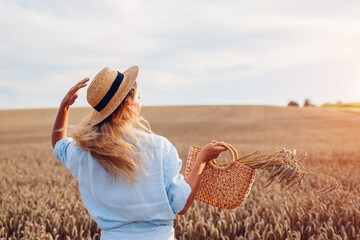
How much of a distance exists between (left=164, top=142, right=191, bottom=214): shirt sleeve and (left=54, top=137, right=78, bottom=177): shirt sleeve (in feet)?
2.09

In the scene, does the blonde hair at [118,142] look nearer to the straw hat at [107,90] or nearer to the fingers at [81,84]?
the straw hat at [107,90]

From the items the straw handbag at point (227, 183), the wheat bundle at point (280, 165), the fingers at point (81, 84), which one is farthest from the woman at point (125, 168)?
the wheat bundle at point (280, 165)

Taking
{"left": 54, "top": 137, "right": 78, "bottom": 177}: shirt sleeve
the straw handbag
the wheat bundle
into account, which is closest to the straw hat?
{"left": 54, "top": 137, "right": 78, "bottom": 177}: shirt sleeve

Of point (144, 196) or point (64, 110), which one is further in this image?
point (64, 110)

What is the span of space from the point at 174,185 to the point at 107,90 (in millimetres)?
723

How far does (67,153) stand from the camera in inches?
95.3

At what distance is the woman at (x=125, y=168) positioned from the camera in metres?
2.07

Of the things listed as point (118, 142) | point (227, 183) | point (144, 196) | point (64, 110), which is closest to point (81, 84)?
point (64, 110)

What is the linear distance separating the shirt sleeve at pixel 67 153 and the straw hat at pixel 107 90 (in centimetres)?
24

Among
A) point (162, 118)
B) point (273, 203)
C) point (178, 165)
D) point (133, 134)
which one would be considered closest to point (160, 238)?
point (178, 165)

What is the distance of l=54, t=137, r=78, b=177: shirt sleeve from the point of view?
7.62 ft

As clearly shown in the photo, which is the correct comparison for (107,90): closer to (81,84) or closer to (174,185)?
(81,84)

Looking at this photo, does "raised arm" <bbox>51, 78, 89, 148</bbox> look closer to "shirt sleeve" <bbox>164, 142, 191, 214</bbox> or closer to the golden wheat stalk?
"shirt sleeve" <bbox>164, 142, 191, 214</bbox>

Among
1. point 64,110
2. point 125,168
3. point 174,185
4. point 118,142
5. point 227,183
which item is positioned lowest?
point 227,183
